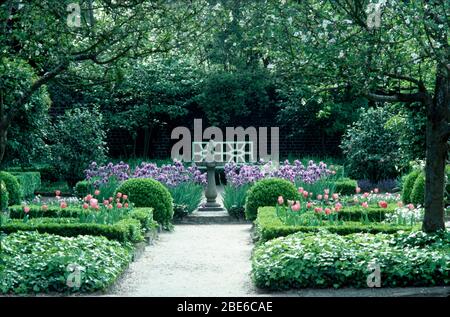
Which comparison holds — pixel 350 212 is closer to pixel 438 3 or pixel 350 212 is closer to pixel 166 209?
pixel 166 209

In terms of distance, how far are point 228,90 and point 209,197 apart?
25.2 ft

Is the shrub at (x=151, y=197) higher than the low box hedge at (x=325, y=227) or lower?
higher

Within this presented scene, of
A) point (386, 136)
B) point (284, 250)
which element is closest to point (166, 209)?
point (284, 250)

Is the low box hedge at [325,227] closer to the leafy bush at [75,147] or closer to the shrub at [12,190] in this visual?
the shrub at [12,190]

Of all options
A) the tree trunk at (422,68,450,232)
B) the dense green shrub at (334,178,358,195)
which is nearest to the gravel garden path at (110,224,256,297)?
the tree trunk at (422,68,450,232)

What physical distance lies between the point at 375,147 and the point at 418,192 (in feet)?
19.9

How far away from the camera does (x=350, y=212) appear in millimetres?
11508

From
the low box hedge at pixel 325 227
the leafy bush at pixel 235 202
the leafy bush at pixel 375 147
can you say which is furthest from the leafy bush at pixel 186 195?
the leafy bush at pixel 375 147

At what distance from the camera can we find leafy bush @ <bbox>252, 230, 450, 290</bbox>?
7430 millimetres

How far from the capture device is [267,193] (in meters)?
13.1

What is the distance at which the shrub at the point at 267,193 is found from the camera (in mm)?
13016

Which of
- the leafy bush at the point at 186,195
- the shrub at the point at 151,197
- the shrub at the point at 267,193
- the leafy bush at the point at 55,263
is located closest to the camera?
the leafy bush at the point at 55,263

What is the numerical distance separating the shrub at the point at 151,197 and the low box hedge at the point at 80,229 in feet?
7.95

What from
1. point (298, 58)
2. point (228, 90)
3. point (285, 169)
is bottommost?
point (285, 169)
